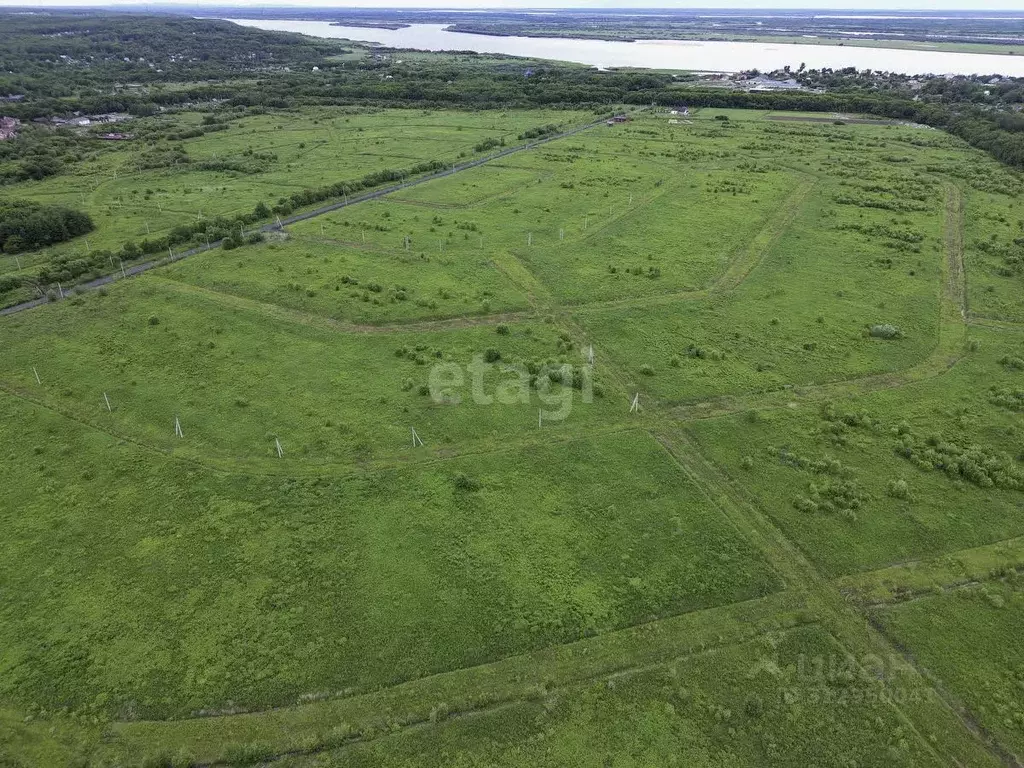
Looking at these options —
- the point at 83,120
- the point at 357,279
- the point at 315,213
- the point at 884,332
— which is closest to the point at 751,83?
the point at 315,213

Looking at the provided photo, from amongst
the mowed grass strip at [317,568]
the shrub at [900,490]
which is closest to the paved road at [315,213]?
the mowed grass strip at [317,568]

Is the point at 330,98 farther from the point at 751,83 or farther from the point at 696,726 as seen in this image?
the point at 696,726

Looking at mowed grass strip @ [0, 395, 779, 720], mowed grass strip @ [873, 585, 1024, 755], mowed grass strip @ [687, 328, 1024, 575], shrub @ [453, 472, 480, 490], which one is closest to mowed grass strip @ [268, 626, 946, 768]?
mowed grass strip @ [873, 585, 1024, 755]

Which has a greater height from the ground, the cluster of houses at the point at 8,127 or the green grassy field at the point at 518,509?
the cluster of houses at the point at 8,127

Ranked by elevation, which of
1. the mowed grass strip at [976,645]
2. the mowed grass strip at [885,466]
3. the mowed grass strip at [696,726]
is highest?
the mowed grass strip at [885,466]

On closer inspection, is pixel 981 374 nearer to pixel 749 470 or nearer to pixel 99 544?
pixel 749 470

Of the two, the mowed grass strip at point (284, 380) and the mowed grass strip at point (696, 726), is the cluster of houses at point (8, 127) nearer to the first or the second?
the mowed grass strip at point (284, 380)
